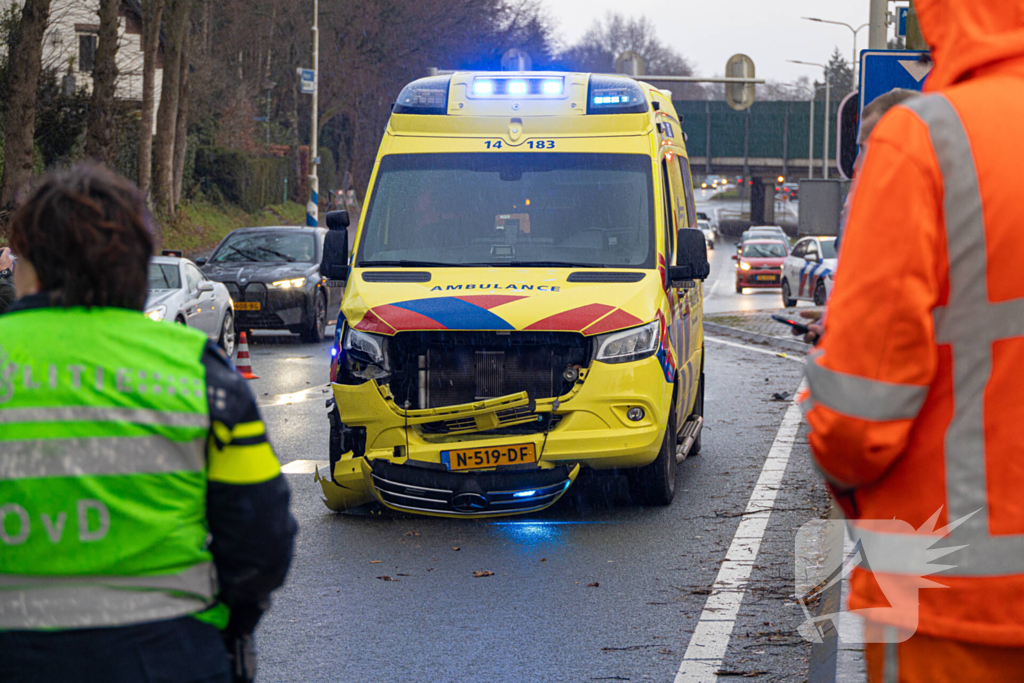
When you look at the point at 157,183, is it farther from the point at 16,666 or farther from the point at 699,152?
the point at 699,152

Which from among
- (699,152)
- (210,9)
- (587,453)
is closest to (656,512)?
(587,453)

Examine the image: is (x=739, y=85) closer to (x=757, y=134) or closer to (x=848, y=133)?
(x=848, y=133)

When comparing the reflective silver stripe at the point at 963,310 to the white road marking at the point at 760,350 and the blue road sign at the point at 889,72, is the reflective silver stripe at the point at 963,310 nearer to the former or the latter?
the blue road sign at the point at 889,72

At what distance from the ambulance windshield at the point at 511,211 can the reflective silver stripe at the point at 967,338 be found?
19.8 feet

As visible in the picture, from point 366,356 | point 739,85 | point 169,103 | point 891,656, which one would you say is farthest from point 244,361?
point 169,103

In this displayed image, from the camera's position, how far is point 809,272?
88.5ft

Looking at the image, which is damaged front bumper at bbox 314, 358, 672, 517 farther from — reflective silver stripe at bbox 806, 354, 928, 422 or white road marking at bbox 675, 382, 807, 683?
reflective silver stripe at bbox 806, 354, 928, 422

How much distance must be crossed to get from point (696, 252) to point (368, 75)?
52.1m

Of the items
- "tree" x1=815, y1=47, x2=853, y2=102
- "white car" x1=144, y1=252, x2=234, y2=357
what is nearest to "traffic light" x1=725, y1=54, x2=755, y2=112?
"white car" x1=144, y1=252, x2=234, y2=357

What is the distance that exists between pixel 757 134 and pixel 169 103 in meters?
65.8

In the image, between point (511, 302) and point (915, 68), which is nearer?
point (511, 302)

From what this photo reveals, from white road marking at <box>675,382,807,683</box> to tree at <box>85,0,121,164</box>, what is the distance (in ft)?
72.7

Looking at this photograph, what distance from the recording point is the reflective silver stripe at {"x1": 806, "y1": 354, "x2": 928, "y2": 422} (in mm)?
2102

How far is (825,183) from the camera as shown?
31.7 feet
